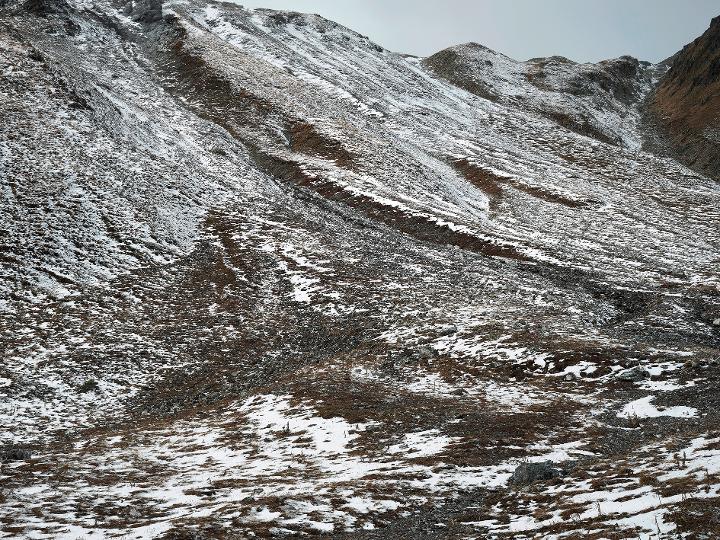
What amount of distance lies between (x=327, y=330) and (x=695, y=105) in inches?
3913

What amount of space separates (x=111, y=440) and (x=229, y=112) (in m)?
53.7

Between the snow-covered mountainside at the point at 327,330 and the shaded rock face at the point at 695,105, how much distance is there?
62.8 feet

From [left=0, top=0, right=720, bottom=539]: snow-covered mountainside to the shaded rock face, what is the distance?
62.8ft

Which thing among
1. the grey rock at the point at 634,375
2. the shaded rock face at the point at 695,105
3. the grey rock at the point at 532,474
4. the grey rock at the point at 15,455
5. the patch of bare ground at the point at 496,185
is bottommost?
the grey rock at the point at 532,474

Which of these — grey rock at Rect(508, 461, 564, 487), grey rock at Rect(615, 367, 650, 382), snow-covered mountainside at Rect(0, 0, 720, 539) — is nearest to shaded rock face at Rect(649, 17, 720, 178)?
snow-covered mountainside at Rect(0, 0, 720, 539)

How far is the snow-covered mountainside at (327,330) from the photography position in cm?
1002

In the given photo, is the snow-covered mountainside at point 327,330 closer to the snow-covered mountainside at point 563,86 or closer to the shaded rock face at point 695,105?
the shaded rock face at point 695,105

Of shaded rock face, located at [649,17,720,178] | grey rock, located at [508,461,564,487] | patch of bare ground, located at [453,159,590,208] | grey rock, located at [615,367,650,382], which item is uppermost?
shaded rock face, located at [649,17,720,178]

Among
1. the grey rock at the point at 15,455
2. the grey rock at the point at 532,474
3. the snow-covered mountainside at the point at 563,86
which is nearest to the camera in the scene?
the grey rock at the point at 532,474

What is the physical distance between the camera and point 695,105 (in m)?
95.2

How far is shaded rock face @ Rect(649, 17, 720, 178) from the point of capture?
78.4 meters

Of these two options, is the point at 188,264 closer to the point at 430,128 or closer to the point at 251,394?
the point at 251,394

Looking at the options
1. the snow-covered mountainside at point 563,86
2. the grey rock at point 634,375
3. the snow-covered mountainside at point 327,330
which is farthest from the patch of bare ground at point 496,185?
the snow-covered mountainside at point 563,86

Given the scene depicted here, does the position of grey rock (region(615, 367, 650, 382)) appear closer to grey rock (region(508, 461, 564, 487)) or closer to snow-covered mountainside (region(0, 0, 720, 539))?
snow-covered mountainside (region(0, 0, 720, 539))
